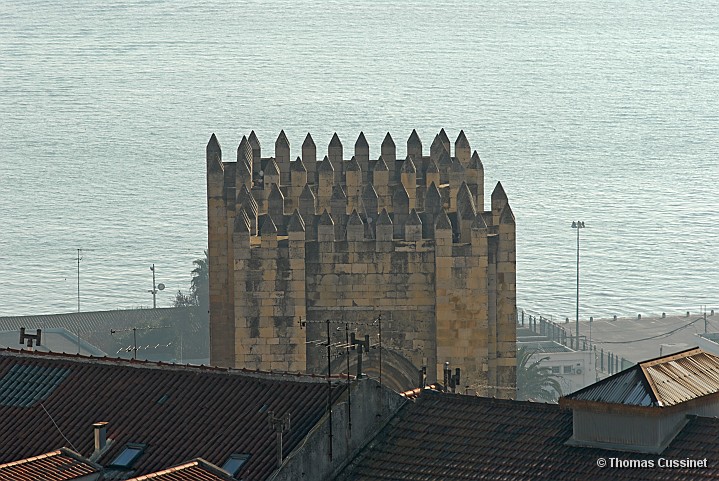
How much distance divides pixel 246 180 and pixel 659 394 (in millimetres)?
27196

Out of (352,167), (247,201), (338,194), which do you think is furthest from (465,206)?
(352,167)

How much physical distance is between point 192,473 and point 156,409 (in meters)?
5.24

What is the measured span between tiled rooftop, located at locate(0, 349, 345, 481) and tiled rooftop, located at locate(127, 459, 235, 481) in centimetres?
78

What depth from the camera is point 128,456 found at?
183ft

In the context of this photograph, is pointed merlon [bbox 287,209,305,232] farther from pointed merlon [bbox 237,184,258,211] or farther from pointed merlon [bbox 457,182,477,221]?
pointed merlon [bbox 457,182,477,221]

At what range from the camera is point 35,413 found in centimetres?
5897

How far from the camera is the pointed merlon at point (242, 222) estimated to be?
70.7 m

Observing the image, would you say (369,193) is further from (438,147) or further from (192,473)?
(192,473)

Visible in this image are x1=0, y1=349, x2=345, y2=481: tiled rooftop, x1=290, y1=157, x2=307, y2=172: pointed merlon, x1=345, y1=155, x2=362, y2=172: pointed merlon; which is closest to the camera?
x1=0, y1=349, x2=345, y2=481: tiled rooftop

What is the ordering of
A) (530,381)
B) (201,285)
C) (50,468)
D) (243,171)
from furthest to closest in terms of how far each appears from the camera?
(201,285)
(530,381)
(243,171)
(50,468)

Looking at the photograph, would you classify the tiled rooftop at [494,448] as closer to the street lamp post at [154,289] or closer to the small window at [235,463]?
the small window at [235,463]

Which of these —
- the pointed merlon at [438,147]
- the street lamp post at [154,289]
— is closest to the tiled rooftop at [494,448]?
the pointed merlon at [438,147]

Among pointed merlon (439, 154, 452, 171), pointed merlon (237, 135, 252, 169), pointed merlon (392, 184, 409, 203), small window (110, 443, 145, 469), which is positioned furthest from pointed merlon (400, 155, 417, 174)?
small window (110, 443, 145, 469)

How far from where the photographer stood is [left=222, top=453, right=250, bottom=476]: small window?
54.3 metres
